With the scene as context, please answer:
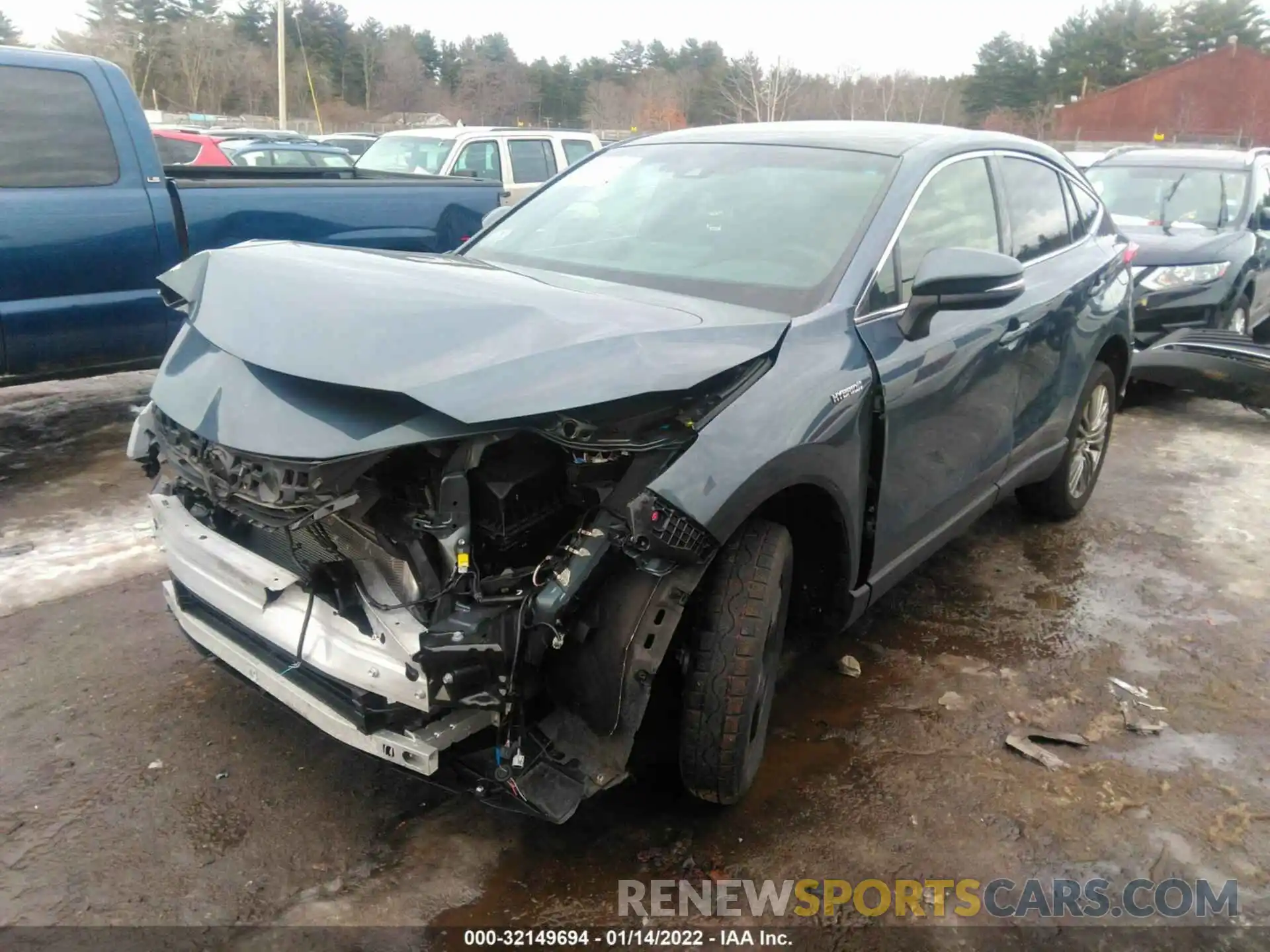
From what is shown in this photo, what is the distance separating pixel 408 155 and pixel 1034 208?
838 centimetres

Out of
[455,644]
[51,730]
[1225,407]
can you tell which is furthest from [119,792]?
[1225,407]

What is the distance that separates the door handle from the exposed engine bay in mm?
1693


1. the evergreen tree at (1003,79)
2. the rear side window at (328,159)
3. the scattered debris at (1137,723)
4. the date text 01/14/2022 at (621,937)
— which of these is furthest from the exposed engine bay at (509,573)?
the evergreen tree at (1003,79)

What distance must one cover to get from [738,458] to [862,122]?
230cm

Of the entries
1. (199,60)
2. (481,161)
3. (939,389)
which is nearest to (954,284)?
(939,389)

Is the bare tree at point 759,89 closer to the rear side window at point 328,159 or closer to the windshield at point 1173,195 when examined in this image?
the rear side window at point 328,159

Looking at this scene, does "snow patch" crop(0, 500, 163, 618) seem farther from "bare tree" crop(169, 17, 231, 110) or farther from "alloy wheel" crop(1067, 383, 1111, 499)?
"bare tree" crop(169, 17, 231, 110)

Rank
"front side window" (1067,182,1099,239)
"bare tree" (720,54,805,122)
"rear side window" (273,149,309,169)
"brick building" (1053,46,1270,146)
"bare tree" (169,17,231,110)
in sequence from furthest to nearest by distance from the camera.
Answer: "brick building" (1053,46,1270,146), "bare tree" (169,17,231,110), "bare tree" (720,54,805,122), "rear side window" (273,149,309,169), "front side window" (1067,182,1099,239)

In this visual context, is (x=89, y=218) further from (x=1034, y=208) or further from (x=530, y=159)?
(x=530, y=159)

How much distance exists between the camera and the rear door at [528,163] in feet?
35.6

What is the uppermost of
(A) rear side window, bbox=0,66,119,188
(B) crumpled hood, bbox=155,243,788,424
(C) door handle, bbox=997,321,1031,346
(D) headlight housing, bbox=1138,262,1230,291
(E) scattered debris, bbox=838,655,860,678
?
(A) rear side window, bbox=0,66,119,188

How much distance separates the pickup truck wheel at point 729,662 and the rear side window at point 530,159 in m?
9.14

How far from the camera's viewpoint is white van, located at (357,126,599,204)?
34.9ft

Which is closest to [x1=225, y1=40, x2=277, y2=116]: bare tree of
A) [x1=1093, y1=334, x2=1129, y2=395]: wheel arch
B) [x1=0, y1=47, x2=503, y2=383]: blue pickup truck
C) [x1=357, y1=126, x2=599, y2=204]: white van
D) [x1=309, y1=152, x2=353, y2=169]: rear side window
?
[x1=309, y1=152, x2=353, y2=169]: rear side window
